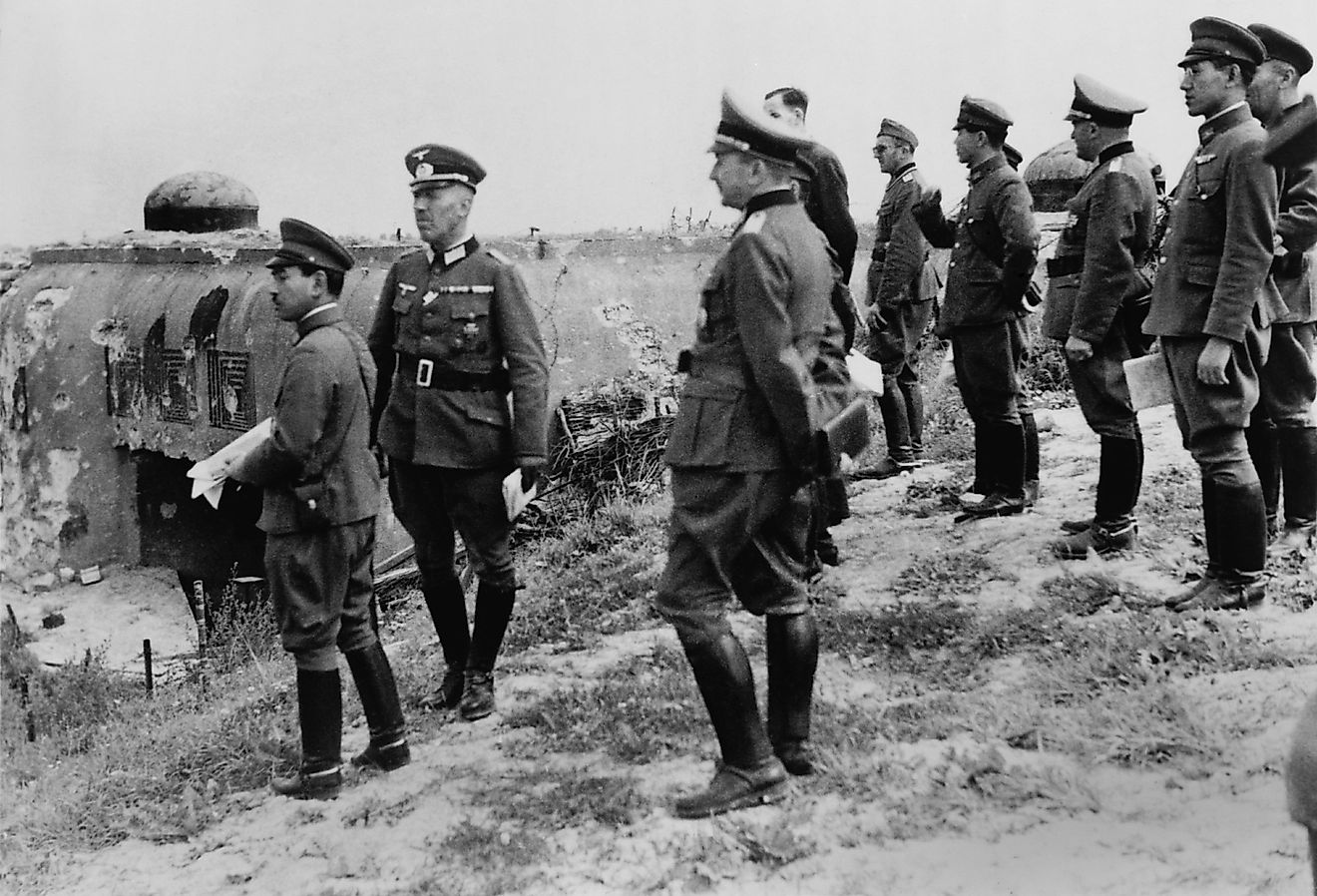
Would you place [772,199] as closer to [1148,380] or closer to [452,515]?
[452,515]

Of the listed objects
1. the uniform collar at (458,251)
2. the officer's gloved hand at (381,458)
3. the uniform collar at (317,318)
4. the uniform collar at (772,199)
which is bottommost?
the officer's gloved hand at (381,458)

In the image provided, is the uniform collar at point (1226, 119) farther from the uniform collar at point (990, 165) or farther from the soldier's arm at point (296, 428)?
the soldier's arm at point (296, 428)

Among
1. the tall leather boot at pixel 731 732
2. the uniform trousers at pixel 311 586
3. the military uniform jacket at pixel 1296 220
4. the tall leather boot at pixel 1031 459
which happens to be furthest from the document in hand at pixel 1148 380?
the uniform trousers at pixel 311 586

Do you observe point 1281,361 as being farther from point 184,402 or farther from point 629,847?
point 184,402

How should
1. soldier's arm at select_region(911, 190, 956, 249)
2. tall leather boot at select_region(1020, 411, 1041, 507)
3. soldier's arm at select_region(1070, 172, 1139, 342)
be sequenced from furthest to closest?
soldier's arm at select_region(911, 190, 956, 249) < tall leather boot at select_region(1020, 411, 1041, 507) < soldier's arm at select_region(1070, 172, 1139, 342)

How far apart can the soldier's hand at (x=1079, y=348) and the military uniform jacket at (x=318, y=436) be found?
3.33 m

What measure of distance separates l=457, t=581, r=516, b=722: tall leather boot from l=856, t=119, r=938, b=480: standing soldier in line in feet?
13.2

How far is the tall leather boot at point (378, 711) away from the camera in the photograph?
4531 mm

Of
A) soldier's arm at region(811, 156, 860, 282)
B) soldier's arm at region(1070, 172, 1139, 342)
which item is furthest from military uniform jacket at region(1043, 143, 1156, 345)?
soldier's arm at region(811, 156, 860, 282)

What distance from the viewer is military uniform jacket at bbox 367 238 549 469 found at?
477 centimetres

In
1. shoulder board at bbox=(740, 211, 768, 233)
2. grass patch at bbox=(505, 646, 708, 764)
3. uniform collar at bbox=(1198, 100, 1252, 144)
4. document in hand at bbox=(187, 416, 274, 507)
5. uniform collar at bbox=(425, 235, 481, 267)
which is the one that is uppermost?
uniform collar at bbox=(1198, 100, 1252, 144)

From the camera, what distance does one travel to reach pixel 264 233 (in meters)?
10.7

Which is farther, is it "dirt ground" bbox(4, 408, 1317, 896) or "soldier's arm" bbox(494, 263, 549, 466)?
"soldier's arm" bbox(494, 263, 549, 466)

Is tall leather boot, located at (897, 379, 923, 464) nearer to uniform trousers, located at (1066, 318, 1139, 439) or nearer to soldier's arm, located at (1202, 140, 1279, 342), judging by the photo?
uniform trousers, located at (1066, 318, 1139, 439)
